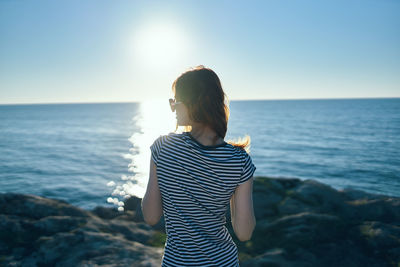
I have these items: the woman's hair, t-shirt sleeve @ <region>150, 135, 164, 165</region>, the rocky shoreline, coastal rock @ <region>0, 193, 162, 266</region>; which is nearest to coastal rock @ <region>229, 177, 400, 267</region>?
the rocky shoreline

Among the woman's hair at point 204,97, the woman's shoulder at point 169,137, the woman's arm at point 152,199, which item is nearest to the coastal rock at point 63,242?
the woman's arm at point 152,199

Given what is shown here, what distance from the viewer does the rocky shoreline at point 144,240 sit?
5.32 metres

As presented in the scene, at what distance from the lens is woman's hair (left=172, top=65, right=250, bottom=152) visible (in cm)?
179

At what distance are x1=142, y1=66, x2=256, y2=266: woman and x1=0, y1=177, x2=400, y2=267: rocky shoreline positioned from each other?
386 centimetres

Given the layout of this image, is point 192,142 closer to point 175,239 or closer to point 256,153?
point 175,239

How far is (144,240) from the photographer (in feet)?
24.3

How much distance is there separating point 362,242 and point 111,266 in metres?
5.40

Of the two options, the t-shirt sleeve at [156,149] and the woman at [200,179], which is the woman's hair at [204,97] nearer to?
the woman at [200,179]

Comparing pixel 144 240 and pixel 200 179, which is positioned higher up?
pixel 200 179

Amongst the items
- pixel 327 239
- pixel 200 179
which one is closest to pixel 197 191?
pixel 200 179

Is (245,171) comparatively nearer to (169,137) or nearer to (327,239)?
(169,137)

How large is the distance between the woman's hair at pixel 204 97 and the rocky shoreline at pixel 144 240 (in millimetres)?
4443

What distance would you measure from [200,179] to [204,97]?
0.55 metres

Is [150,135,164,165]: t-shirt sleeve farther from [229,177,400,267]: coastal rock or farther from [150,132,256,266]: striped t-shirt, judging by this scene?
[229,177,400,267]: coastal rock
